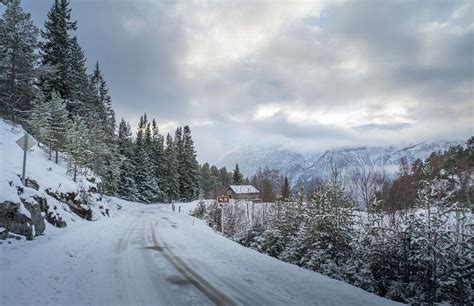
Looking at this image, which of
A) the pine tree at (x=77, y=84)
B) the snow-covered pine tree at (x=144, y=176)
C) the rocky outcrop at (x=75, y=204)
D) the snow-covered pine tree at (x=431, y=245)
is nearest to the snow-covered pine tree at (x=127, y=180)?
the snow-covered pine tree at (x=144, y=176)

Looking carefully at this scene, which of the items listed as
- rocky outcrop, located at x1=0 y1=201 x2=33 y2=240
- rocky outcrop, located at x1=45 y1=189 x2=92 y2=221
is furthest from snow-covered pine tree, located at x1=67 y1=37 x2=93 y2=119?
rocky outcrop, located at x1=0 y1=201 x2=33 y2=240

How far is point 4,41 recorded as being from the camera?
27.6 meters

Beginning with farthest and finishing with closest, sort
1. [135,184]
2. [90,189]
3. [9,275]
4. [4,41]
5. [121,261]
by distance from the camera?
1. [135,184]
2. [90,189]
3. [4,41]
4. [121,261]
5. [9,275]

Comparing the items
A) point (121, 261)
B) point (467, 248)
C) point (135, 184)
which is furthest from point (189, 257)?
point (135, 184)

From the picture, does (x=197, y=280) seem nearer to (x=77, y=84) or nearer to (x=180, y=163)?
(x=77, y=84)

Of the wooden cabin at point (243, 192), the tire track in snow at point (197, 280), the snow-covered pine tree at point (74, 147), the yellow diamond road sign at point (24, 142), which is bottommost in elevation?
the tire track in snow at point (197, 280)

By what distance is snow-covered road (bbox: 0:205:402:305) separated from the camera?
6977mm

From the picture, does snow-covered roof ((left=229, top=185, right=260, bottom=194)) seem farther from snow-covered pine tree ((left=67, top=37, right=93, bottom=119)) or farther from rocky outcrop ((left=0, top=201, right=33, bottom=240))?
rocky outcrop ((left=0, top=201, right=33, bottom=240))

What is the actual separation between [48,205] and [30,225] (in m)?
4.52

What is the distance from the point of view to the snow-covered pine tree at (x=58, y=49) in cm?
3841

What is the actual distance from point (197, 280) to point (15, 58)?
94.0 ft

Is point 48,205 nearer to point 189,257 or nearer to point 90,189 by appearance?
point 189,257

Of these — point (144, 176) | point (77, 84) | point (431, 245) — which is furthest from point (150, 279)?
point (144, 176)

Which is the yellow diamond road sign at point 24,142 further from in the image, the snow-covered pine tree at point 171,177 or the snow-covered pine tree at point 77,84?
the snow-covered pine tree at point 171,177
